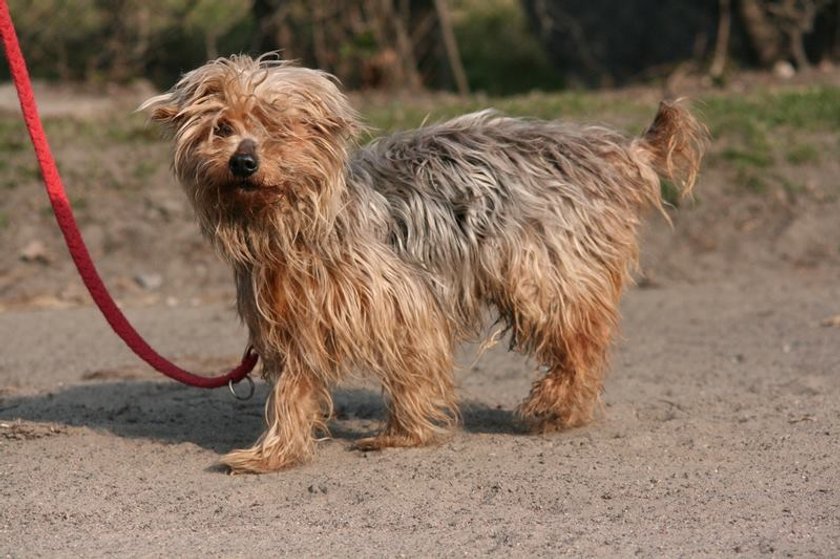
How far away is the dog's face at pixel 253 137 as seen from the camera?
5.32m

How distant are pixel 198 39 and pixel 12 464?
391 inches

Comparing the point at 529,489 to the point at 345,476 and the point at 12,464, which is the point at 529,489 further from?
the point at 12,464

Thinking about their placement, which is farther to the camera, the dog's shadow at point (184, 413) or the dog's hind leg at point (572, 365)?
the dog's shadow at point (184, 413)

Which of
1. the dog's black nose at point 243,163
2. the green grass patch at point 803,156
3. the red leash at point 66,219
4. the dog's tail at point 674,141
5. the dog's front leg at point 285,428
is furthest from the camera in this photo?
the green grass patch at point 803,156

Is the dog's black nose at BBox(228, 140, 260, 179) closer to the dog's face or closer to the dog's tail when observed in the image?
the dog's face

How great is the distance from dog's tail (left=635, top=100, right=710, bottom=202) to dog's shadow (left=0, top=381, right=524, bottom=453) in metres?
1.42

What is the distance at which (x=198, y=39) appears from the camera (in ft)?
50.3

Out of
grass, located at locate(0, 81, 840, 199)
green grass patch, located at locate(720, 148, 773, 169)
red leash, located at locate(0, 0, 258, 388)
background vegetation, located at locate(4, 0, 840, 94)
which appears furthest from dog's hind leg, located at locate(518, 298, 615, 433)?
background vegetation, located at locate(4, 0, 840, 94)

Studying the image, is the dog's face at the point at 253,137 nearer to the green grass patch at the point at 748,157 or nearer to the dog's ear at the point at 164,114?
the dog's ear at the point at 164,114

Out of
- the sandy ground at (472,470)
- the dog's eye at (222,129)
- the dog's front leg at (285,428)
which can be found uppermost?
the dog's eye at (222,129)

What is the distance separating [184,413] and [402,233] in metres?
1.73

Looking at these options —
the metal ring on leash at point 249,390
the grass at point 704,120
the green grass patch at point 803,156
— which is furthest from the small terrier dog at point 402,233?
the green grass patch at point 803,156

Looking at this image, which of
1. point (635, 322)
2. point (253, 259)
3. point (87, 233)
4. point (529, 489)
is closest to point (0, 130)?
point (87, 233)

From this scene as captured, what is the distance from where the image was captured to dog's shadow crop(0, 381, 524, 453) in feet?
21.6
